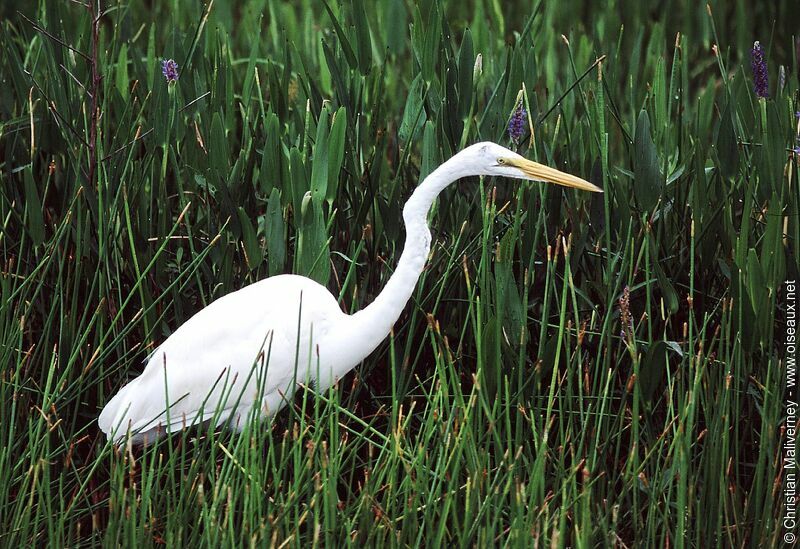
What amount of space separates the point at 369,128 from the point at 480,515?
1.23 m

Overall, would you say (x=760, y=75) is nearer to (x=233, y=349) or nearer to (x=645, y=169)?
(x=645, y=169)

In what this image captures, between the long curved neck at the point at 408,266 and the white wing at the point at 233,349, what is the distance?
0.09 m

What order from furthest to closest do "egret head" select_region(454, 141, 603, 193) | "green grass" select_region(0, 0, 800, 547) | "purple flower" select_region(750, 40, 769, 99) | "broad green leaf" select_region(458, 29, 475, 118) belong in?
"broad green leaf" select_region(458, 29, 475, 118)
"purple flower" select_region(750, 40, 769, 99)
"egret head" select_region(454, 141, 603, 193)
"green grass" select_region(0, 0, 800, 547)

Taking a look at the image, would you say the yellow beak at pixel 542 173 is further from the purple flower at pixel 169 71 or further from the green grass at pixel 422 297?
the purple flower at pixel 169 71

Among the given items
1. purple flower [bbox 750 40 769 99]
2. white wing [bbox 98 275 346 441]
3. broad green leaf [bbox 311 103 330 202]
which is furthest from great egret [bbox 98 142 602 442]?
purple flower [bbox 750 40 769 99]

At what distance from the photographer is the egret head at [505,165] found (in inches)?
75.4

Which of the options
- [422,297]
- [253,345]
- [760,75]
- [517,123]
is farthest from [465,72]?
[253,345]

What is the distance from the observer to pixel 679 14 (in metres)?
4.22

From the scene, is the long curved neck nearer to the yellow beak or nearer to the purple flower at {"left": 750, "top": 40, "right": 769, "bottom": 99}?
the yellow beak

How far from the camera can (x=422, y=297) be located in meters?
2.35

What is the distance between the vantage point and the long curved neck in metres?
1.95

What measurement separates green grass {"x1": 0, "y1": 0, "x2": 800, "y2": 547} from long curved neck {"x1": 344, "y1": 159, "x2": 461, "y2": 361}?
3.9 inches

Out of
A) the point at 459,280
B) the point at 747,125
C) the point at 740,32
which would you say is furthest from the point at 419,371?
the point at 740,32

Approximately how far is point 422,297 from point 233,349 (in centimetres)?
45
